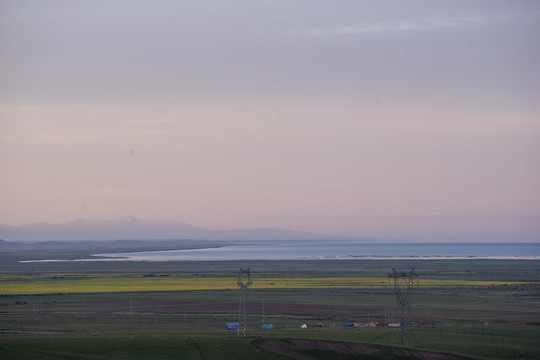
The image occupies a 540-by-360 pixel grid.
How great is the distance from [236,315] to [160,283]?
44615 millimetres

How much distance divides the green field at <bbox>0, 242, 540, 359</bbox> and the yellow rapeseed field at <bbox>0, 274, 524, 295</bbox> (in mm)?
180

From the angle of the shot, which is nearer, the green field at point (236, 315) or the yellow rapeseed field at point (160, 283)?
the green field at point (236, 315)

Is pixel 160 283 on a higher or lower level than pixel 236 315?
higher

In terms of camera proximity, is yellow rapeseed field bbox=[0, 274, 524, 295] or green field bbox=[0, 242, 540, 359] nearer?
green field bbox=[0, 242, 540, 359]

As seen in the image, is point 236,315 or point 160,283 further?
point 160,283

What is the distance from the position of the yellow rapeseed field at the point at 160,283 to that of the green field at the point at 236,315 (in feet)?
0.59

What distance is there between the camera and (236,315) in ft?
229

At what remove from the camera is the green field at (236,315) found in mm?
48531

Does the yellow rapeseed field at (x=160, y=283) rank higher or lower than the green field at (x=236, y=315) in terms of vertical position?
higher

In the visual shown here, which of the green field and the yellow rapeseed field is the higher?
the yellow rapeseed field

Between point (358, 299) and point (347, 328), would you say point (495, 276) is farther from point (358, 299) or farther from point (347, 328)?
point (347, 328)

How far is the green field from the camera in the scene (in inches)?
1911

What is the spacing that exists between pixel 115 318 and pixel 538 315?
44.1 meters

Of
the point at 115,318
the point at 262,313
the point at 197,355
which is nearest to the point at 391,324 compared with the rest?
the point at 262,313
